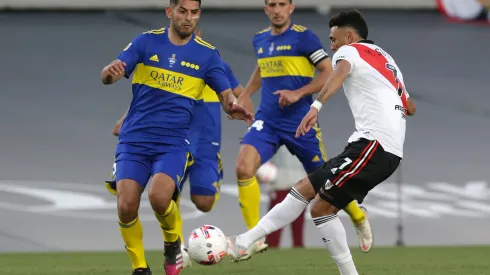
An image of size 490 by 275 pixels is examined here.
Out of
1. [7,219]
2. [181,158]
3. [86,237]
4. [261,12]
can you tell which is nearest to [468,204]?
[261,12]

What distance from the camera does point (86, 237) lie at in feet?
41.4

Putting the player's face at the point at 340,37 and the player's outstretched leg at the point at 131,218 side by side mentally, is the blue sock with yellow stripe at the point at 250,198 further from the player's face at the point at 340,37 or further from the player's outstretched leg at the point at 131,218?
the player's face at the point at 340,37

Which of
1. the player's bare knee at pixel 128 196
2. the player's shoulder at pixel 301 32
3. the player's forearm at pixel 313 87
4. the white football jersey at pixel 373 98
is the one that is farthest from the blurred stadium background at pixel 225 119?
the white football jersey at pixel 373 98

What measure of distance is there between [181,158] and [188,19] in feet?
3.15

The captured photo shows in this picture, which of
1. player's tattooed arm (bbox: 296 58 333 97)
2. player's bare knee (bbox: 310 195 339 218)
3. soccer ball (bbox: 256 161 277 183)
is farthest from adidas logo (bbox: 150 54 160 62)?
soccer ball (bbox: 256 161 277 183)

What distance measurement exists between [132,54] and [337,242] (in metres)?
1.88

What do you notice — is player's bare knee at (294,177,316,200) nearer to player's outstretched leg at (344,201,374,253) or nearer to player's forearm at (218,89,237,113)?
player's forearm at (218,89,237,113)

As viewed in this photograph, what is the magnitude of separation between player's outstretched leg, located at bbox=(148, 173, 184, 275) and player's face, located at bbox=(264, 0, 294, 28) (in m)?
2.41

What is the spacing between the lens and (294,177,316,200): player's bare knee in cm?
714

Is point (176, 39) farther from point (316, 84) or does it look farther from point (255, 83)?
point (255, 83)

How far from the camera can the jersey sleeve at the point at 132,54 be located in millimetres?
6906

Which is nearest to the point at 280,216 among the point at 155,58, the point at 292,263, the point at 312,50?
the point at 155,58

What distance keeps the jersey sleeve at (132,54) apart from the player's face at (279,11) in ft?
6.77

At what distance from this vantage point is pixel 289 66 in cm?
893
